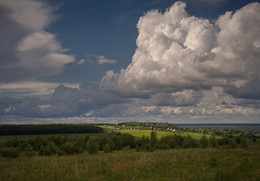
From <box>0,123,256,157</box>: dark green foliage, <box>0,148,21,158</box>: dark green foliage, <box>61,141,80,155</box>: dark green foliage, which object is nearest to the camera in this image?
<box>0,148,21,158</box>: dark green foliage

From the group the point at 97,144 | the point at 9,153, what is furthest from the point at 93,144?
the point at 9,153

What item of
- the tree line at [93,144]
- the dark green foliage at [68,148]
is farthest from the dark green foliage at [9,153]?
the dark green foliage at [68,148]

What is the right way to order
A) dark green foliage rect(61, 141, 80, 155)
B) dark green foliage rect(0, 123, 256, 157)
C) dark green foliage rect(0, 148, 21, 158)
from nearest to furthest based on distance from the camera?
dark green foliage rect(0, 148, 21, 158) → dark green foliage rect(61, 141, 80, 155) → dark green foliage rect(0, 123, 256, 157)

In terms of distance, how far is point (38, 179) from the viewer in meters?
14.3

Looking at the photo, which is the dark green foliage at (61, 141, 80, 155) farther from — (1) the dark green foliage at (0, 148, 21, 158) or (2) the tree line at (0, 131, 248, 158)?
(1) the dark green foliage at (0, 148, 21, 158)

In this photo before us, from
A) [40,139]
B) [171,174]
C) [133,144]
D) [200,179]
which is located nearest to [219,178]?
[200,179]

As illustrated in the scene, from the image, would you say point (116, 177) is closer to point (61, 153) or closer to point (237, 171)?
point (237, 171)

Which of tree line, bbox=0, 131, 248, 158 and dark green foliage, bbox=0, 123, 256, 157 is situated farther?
dark green foliage, bbox=0, 123, 256, 157

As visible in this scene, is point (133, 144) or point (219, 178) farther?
point (133, 144)

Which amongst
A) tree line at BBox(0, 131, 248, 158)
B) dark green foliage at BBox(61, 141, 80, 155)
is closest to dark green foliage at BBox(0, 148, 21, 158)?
tree line at BBox(0, 131, 248, 158)

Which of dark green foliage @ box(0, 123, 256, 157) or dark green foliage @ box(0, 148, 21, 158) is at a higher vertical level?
dark green foliage @ box(0, 148, 21, 158)

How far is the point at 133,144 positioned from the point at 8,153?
11100 centimetres

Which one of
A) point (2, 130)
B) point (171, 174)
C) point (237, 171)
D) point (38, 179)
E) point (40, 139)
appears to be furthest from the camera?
point (2, 130)

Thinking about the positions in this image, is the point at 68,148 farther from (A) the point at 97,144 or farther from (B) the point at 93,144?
(A) the point at 97,144
